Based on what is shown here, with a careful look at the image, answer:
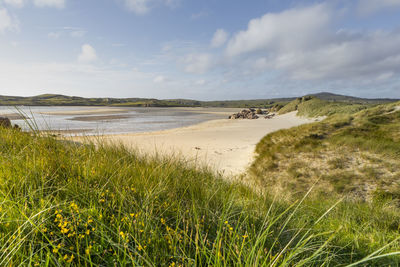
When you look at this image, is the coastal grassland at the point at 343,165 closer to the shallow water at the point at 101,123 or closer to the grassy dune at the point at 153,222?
the grassy dune at the point at 153,222

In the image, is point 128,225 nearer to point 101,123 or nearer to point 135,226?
point 135,226

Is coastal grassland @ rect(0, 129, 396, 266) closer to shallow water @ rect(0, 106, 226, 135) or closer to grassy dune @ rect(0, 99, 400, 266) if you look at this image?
grassy dune @ rect(0, 99, 400, 266)

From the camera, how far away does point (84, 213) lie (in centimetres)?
188

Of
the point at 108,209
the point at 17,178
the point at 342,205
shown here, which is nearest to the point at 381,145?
the point at 342,205

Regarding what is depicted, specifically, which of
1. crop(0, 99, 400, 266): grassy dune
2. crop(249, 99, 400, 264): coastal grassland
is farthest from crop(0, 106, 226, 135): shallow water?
crop(249, 99, 400, 264): coastal grassland

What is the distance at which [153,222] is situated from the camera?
6.02 ft

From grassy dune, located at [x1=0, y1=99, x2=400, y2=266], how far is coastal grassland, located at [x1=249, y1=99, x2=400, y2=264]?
18 centimetres

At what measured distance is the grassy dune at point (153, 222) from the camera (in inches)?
60.4

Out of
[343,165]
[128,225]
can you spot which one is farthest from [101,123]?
[128,225]

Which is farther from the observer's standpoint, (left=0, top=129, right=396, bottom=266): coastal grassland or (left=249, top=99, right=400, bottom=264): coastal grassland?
(left=249, top=99, right=400, bottom=264): coastal grassland

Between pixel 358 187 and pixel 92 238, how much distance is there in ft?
21.8

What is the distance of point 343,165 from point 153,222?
686 cm

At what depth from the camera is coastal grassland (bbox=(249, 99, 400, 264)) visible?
4.39 metres

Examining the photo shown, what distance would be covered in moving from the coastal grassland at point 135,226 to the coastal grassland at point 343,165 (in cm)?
140
